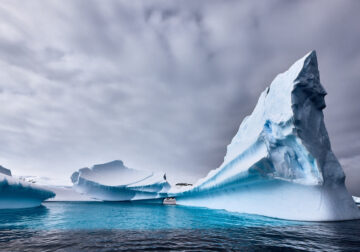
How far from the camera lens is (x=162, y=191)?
92.9 feet

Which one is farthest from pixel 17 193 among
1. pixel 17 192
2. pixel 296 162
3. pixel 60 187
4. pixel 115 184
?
pixel 60 187

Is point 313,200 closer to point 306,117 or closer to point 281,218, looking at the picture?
point 281,218

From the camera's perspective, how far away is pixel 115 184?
1170 inches

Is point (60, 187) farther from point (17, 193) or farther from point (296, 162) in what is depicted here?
point (296, 162)

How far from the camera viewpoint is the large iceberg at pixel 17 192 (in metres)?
12.4

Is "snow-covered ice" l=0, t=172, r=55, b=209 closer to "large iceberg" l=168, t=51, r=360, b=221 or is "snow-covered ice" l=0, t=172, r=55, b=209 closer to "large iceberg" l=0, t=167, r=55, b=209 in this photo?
"large iceberg" l=0, t=167, r=55, b=209

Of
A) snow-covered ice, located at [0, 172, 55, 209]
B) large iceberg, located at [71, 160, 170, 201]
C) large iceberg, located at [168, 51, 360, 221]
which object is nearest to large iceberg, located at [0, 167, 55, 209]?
snow-covered ice, located at [0, 172, 55, 209]

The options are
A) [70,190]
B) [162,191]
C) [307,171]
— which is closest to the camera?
[307,171]

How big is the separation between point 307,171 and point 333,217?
205 cm

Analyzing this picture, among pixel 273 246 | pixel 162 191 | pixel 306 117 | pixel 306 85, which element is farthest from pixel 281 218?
pixel 162 191

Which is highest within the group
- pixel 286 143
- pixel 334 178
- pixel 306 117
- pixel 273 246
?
pixel 306 117

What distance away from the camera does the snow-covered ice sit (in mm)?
12386

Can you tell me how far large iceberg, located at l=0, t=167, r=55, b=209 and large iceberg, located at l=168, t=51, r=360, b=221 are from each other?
14508 millimetres

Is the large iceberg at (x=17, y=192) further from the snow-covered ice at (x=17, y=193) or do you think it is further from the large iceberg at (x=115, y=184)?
the large iceberg at (x=115, y=184)
